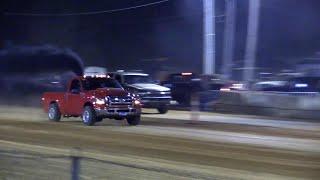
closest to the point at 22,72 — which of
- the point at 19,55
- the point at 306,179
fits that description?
the point at 19,55

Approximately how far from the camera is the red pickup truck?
21141mm

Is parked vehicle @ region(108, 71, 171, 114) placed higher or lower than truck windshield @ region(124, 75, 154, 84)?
lower

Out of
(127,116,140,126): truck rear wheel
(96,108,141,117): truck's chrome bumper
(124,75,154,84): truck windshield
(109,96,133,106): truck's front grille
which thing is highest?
(124,75,154,84): truck windshield

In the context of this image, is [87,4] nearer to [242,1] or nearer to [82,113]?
[242,1]

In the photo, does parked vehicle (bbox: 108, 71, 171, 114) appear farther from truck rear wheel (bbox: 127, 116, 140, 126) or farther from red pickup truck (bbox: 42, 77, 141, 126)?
truck rear wheel (bbox: 127, 116, 140, 126)

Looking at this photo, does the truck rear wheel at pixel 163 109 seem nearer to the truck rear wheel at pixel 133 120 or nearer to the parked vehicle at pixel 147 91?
the parked vehicle at pixel 147 91

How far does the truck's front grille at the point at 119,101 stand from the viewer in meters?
21.2

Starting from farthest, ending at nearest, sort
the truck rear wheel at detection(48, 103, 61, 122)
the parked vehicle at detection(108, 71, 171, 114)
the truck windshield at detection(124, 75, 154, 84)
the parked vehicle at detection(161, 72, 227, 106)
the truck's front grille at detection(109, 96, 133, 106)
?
the parked vehicle at detection(161, 72, 227, 106) → the truck windshield at detection(124, 75, 154, 84) → the parked vehicle at detection(108, 71, 171, 114) → the truck rear wheel at detection(48, 103, 61, 122) → the truck's front grille at detection(109, 96, 133, 106)

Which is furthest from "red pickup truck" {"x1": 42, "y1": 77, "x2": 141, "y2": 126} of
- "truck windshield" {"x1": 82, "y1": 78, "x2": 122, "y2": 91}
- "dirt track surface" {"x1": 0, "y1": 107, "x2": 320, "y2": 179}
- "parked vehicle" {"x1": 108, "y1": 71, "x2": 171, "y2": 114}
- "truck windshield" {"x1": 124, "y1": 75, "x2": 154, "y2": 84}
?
"truck windshield" {"x1": 124, "y1": 75, "x2": 154, "y2": 84}

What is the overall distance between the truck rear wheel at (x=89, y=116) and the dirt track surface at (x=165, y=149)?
1.14 feet

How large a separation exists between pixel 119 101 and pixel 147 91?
776 centimetres

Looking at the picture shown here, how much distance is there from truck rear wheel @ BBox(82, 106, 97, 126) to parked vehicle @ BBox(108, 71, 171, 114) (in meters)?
6.78

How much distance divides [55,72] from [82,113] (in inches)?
762

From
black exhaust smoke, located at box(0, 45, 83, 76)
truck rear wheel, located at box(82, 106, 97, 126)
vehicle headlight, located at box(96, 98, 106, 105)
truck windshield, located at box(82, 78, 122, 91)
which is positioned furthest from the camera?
black exhaust smoke, located at box(0, 45, 83, 76)
